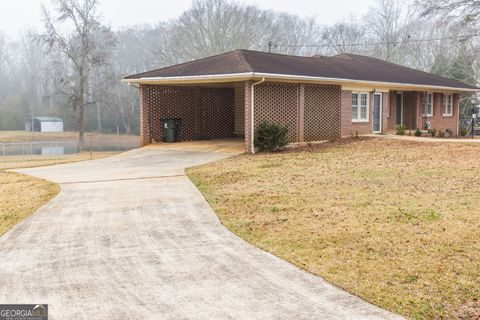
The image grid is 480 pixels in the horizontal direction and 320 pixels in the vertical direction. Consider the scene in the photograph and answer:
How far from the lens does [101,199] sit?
920 centimetres

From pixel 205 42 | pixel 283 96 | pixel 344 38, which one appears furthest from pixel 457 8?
pixel 344 38

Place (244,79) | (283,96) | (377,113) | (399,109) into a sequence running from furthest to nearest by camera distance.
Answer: (399,109) → (377,113) → (283,96) → (244,79)

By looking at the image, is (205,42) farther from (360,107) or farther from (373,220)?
(373,220)

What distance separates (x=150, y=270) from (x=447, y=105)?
26037 mm

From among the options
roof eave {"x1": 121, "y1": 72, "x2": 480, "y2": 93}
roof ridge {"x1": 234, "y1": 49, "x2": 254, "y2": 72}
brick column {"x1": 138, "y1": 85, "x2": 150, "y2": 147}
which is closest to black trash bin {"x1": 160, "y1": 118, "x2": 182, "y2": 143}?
brick column {"x1": 138, "y1": 85, "x2": 150, "y2": 147}

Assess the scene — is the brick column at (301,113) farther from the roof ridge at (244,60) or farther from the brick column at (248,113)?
the brick column at (248,113)

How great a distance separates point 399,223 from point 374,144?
36.2 feet

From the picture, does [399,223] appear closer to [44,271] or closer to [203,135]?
[44,271]

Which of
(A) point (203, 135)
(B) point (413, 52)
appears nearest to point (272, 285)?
(A) point (203, 135)

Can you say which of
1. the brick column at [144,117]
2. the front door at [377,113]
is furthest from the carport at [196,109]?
the front door at [377,113]

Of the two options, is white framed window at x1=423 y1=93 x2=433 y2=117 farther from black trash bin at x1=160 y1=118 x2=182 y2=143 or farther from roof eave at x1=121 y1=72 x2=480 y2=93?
black trash bin at x1=160 y1=118 x2=182 y2=143

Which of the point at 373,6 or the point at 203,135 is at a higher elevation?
the point at 373,6

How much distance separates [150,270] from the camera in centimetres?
518

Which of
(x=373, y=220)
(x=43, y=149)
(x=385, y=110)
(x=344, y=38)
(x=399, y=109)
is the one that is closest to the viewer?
(x=373, y=220)
